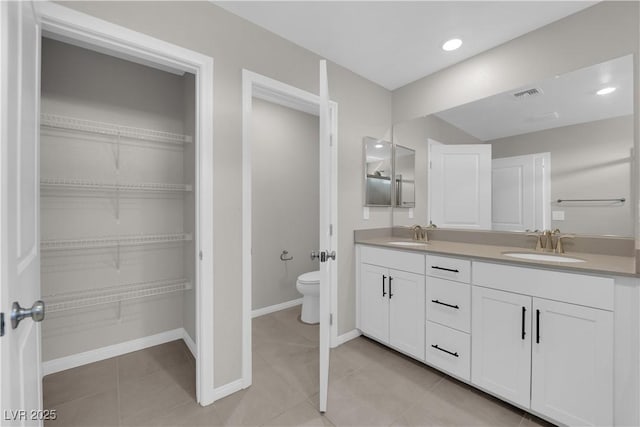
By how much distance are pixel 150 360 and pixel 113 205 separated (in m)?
1.28

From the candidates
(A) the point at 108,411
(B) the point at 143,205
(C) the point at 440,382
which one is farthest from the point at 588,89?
(A) the point at 108,411

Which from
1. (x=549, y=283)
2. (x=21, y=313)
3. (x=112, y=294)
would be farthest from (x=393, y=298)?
(x=112, y=294)

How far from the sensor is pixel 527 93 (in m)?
1.97

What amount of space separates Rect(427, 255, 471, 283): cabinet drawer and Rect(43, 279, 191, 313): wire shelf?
1986mm

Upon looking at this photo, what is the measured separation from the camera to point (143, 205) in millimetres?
2354

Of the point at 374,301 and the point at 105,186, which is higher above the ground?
the point at 105,186

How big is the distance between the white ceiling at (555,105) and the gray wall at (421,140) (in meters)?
0.11

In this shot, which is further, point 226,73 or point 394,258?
point 394,258

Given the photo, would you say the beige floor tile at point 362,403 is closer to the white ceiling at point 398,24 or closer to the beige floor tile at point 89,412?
the beige floor tile at point 89,412

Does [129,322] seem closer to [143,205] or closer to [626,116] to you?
[143,205]

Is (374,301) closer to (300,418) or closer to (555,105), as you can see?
(300,418)

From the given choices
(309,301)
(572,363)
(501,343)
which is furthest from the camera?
(309,301)

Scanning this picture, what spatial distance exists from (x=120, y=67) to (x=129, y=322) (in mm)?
2143

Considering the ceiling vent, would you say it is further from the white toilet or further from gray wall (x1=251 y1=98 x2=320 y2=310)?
the white toilet
